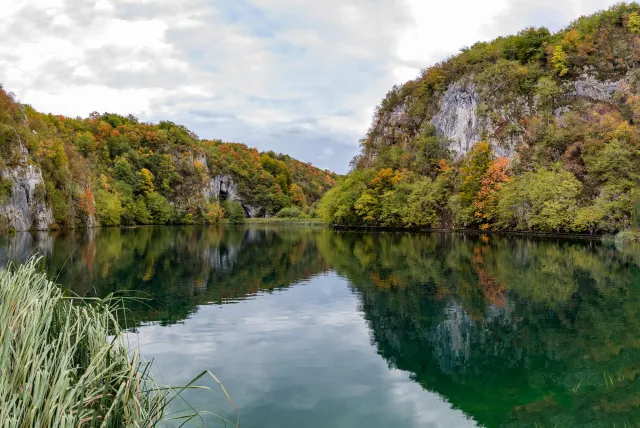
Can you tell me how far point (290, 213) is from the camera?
4938 inches

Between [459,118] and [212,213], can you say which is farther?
[212,213]

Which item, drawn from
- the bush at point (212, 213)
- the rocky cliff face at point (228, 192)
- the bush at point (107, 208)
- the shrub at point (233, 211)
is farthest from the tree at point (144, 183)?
the shrub at point (233, 211)

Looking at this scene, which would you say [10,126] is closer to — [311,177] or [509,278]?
[509,278]

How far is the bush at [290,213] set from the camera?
124625 mm

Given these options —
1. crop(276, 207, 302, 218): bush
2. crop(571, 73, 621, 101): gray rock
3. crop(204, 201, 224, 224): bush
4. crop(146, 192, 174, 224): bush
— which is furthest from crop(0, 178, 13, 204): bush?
crop(276, 207, 302, 218): bush

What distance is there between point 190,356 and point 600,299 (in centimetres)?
1382

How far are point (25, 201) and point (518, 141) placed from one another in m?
58.2

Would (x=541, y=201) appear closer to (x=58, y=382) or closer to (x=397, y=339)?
(x=397, y=339)

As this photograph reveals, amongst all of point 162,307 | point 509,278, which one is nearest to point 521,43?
point 509,278

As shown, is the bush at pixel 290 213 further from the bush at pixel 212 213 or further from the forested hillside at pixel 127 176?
the bush at pixel 212 213

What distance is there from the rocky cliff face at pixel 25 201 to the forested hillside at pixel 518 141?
39284mm

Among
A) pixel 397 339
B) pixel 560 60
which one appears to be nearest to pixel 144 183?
pixel 560 60

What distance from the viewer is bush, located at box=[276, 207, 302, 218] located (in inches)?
4906

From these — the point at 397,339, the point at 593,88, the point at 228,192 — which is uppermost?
the point at 593,88
